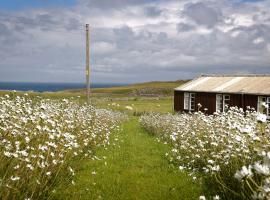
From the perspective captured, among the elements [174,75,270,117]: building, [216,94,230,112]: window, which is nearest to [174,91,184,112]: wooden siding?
[174,75,270,117]: building

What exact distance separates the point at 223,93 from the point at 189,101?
16.3 ft

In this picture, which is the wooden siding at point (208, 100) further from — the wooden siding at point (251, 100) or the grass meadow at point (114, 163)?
the grass meadow at point (114, 163)

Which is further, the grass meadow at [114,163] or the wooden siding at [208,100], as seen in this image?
the wooden siding at [208,100]

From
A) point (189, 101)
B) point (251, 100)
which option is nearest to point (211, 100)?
point (189, 101)

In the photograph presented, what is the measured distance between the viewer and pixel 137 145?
60.1 ft

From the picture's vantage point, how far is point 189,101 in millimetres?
38344

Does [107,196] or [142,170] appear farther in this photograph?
[142,170]

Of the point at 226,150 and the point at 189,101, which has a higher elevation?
the point at 226,150

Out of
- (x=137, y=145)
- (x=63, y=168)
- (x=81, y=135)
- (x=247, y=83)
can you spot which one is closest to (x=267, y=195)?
(x=63, y=168)

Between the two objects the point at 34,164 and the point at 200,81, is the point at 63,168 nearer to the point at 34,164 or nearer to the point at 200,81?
the point at 34,164

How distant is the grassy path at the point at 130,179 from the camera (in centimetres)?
999

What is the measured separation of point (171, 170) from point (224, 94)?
22.0 m

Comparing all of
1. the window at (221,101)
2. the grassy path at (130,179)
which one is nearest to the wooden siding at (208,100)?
the window at (221,101)

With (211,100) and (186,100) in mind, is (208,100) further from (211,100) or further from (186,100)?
(186,100)
